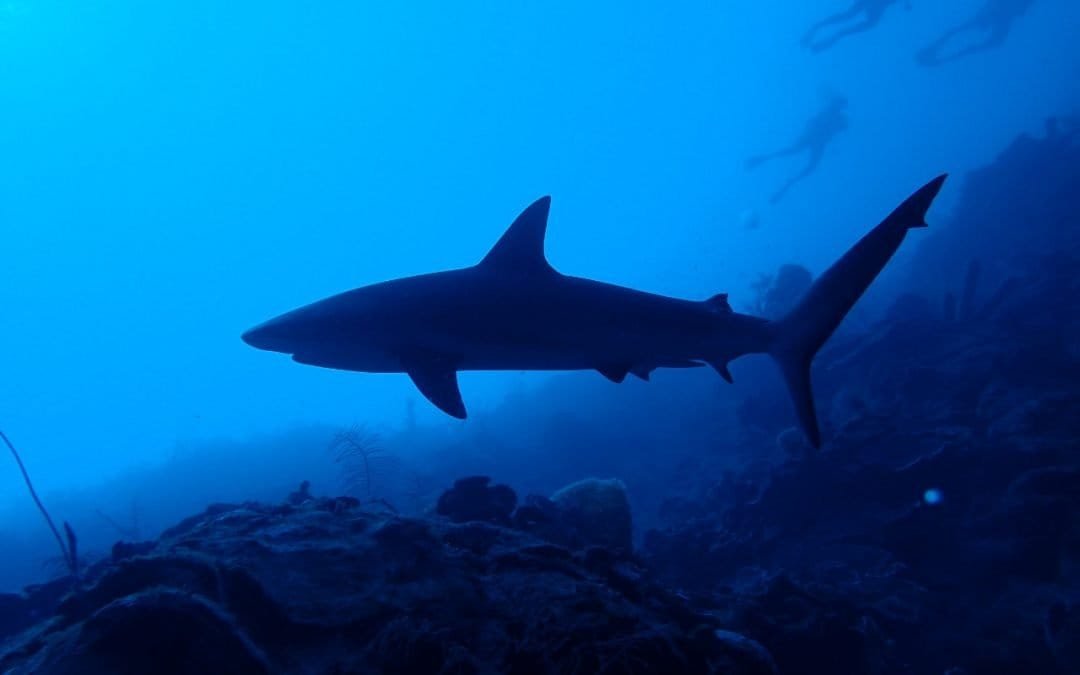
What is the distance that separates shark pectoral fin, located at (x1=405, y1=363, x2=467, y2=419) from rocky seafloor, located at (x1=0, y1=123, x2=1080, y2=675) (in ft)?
2.86

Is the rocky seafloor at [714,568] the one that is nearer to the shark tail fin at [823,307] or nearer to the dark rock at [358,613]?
the dark rock at [358,613]

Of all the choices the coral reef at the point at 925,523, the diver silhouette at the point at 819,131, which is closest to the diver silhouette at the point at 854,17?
the diver silhouette at the point at 819,131

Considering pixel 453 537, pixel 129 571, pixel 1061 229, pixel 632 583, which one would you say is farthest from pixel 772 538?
pixel 1061 229

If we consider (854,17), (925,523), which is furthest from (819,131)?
(925,523)

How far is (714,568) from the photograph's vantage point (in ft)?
28.2

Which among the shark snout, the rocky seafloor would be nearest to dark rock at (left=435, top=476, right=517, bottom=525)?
the rocky seafloor

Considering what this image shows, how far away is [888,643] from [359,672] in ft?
18.6

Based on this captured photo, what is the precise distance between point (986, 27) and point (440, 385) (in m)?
65.0

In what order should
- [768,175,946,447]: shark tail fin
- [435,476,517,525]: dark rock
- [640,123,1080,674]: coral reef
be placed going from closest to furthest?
[768,175,946,447]: shark tail fin < [640,123,1080,674]: coral reef < [435,476,517,525]: dark rock

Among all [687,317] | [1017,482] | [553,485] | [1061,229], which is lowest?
[553,485]

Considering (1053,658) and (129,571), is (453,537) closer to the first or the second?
(129,571)

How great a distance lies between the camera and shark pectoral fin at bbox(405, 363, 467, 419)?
388 centimetres

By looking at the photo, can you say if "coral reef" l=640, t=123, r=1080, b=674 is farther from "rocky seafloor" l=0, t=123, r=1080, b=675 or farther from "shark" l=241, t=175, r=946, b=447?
"shark" l=241, t=175, r=946, b=447

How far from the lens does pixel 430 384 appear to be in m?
3.92
